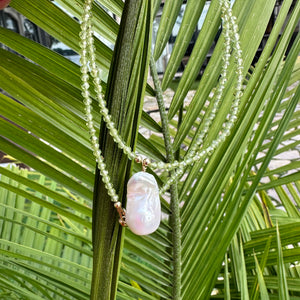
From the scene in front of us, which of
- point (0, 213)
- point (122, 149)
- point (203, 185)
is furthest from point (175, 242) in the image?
point (0, 213)

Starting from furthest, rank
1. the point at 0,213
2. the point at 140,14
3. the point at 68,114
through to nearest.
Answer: the point at 0,213
the point at 68,114
the point at 140,14

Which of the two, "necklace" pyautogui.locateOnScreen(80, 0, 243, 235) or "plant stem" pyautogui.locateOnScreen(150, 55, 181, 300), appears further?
"plant stem" pyautogui.locateOnScreen(150, 55, 181, 300)

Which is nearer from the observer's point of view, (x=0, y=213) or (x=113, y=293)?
(x=113, y=293)

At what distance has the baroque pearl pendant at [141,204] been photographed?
0.67ft

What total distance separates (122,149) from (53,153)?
127 millimetres

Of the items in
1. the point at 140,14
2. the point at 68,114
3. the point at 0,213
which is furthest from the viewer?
the point at 0,213

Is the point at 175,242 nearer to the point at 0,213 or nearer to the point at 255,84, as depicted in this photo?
the point at 255,84

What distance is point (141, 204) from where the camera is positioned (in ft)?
0.69

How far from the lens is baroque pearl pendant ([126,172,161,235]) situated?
21 centimetres

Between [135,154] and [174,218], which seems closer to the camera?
[135,154]

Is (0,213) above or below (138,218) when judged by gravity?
above

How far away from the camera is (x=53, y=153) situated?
10.7 inches

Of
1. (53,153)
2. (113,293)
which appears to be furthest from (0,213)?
(113,293)

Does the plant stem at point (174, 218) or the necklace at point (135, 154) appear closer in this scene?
the necklace at point (135, 154)
